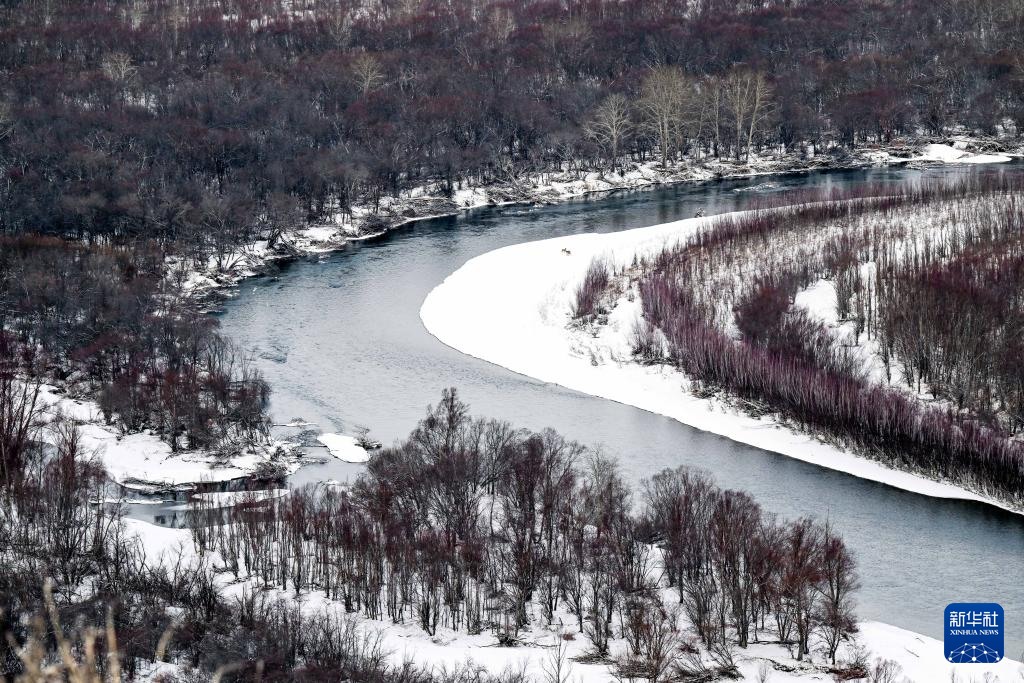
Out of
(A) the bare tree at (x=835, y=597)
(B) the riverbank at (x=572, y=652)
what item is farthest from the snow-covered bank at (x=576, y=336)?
(B) the riverbank at (x=572, y=652)

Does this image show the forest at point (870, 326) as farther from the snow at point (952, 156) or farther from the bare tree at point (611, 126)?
the bare tree at point (611, 126)

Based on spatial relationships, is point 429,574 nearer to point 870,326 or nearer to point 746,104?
point 870,326

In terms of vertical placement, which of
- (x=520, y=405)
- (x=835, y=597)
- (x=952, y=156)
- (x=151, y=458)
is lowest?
(x=520, y=405)

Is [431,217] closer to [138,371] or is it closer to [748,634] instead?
[138,371]

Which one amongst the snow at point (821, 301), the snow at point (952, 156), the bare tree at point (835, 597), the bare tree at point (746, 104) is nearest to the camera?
the bare tree at point (835, 597)

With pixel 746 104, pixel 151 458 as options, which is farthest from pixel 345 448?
pixel 746 104

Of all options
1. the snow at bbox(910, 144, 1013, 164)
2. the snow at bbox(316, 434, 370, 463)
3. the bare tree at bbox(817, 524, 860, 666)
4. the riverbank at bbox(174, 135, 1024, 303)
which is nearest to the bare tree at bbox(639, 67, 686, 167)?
the riverbank at bbox(174, 135, 1024, 303)

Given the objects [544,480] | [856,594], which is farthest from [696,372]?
[856,594]
